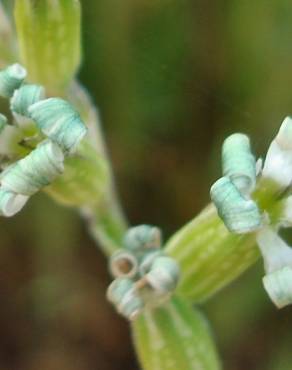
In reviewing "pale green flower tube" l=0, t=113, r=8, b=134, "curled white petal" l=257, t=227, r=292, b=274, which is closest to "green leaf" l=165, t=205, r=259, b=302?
"curled white petal" l=257, t=227, r=292, b=274

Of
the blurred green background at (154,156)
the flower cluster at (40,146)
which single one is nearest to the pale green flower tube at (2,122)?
the flower cluster at (40,146)

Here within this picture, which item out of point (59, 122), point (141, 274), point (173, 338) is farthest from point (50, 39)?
point (173, 338)

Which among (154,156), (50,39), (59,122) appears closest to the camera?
(59,122)

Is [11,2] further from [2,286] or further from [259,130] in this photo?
[2,286]

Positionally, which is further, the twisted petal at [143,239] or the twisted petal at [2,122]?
the twisted petal at [143,239]

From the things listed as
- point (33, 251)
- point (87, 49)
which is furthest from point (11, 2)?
point (33, 251)

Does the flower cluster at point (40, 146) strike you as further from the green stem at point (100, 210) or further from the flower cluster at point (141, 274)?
the green stem at point (100, 210)

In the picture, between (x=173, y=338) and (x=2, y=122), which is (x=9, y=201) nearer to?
(x=2, y=122)
